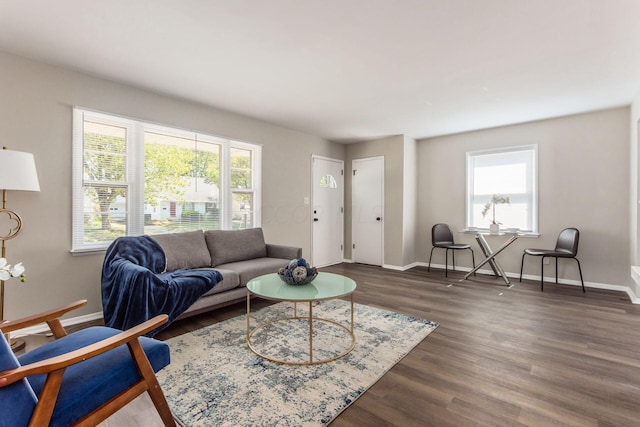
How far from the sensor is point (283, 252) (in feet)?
13.7

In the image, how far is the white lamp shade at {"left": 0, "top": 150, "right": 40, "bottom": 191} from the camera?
2303 millimetres

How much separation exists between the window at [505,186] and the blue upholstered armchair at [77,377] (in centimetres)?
528

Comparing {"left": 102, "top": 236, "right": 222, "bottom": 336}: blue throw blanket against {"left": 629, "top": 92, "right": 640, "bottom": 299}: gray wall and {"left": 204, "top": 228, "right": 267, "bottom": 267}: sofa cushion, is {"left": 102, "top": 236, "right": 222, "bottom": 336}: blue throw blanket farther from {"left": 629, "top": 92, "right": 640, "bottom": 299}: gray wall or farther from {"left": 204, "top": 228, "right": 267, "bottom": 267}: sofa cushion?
{"left": 629, "top": 92, "right": 640, "bottom": 299}: gray wall

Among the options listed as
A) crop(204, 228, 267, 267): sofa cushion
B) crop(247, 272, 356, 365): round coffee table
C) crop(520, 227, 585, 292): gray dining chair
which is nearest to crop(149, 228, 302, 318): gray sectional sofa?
crop(204, 228, 267, 267): sofa cushion

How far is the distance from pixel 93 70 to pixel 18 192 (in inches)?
52.5

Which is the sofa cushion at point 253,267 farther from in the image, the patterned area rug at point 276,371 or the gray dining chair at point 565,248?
the gray dining chair at point 565,248

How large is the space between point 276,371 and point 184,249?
1919 millimetres

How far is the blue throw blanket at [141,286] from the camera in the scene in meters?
2.47

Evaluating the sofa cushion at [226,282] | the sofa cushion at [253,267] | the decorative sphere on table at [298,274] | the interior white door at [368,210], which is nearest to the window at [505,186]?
the interior white door at [368,210]

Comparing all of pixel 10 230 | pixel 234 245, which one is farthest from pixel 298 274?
pixel 10 230

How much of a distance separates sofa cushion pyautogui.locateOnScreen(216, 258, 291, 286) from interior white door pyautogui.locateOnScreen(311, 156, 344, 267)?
1.77 metres

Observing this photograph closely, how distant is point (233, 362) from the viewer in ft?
7.37

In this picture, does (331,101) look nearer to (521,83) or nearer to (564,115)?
(521,83)

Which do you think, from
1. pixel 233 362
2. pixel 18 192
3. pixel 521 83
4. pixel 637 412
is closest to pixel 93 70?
pixel 18 192
